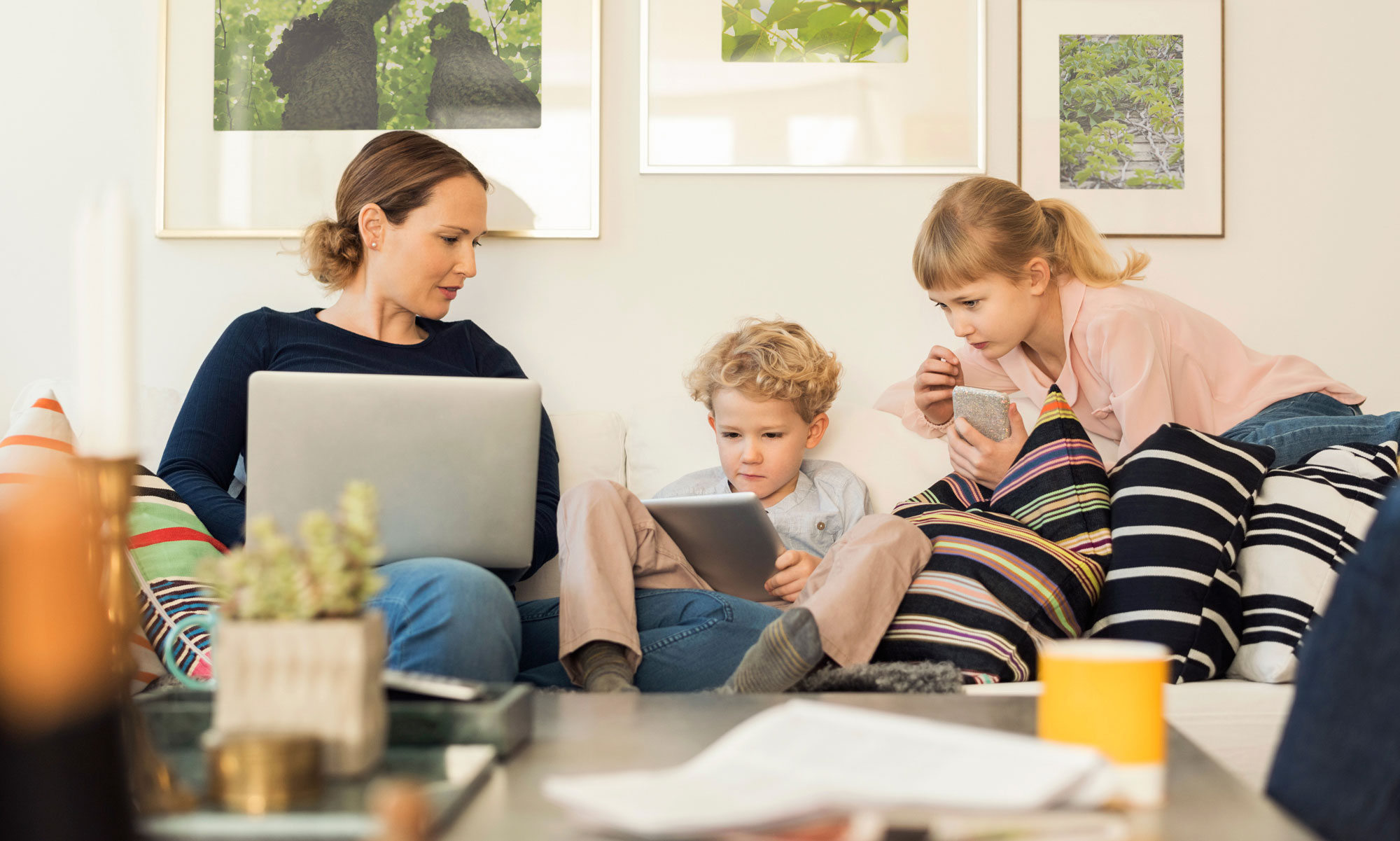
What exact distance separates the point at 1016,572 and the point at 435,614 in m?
0.81

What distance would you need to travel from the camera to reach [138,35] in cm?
239

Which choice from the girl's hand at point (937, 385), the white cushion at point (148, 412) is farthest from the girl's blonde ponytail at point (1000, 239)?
the white cushion at point (148, 412)

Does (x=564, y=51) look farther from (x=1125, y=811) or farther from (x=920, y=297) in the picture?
(x=1125, y=811)

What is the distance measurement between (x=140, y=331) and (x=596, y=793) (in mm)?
2098

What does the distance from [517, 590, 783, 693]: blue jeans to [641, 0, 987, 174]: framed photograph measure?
42.9 inches

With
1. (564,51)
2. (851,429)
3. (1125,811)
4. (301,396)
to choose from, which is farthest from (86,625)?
(564,51)

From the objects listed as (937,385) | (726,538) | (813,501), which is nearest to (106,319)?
(726,538)

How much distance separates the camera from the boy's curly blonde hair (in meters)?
1.96

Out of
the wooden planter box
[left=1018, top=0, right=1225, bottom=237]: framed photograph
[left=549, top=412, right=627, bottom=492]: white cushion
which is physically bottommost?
the wooden planter box

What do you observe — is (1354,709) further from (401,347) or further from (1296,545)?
(401,347)

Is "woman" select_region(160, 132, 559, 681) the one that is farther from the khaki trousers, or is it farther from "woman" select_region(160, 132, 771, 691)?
the khaki trousers

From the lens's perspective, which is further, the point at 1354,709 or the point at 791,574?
the point at 791,574

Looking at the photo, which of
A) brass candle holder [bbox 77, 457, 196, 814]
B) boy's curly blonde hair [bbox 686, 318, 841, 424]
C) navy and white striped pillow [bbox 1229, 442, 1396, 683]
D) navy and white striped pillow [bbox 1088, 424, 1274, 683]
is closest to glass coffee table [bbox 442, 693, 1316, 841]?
brass candle holder [bbox 77, 457, 196, 814]

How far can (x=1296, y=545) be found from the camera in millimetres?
1542
